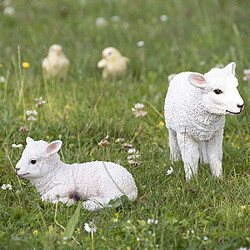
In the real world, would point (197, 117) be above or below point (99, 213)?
above

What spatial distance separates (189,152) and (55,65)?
9.10ft

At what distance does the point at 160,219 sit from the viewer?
10.9 ft

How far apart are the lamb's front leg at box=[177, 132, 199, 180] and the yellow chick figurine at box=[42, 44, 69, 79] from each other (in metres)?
2.57

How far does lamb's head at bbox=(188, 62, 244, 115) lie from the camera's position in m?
3.42

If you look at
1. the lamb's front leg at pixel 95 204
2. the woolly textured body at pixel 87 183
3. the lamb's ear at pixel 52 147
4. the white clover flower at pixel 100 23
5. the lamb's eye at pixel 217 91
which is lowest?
the lamb's front leg at pixel 95 204

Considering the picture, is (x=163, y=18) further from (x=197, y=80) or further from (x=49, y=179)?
(x=49, y=179)

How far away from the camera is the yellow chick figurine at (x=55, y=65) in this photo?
6.02 meters

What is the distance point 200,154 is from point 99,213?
1140mm

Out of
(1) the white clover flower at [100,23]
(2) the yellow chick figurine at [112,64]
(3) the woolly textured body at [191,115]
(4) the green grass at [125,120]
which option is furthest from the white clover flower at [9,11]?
(3) the woolly textured body at [191,115]

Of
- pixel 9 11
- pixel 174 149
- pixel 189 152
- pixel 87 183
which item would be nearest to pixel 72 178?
pixel 87 183

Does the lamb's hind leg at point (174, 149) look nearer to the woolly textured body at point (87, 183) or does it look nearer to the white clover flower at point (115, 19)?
the woolly textured body at point (87, 183)

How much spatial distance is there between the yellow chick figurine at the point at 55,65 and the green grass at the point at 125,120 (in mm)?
134

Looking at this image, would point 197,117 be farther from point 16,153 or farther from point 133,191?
point 16,153

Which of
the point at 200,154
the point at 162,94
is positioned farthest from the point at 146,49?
the point at 200,154
